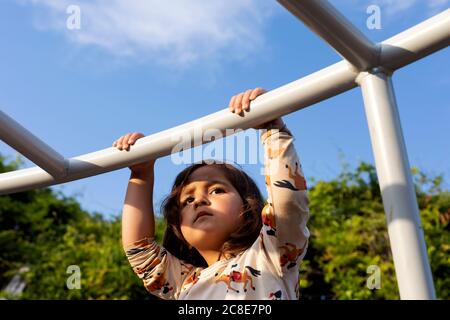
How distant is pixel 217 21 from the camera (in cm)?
184

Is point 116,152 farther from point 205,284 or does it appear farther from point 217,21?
point 217,21

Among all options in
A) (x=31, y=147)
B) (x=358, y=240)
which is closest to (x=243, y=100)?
(x=31, y=147)

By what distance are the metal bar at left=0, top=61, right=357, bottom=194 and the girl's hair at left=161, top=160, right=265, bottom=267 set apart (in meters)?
0.26

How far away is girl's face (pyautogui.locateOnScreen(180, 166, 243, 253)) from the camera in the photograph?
5.07 feet

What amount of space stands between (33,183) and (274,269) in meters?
0.74

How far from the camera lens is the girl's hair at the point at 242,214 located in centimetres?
158

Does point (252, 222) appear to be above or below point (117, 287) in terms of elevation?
below

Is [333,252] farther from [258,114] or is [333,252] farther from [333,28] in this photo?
[333,28]

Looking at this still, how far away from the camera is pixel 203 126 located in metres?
1.35

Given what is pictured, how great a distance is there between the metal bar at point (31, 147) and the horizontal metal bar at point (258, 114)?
0.03 metres

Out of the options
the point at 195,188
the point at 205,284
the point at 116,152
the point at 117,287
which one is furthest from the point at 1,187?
the point at 117,287

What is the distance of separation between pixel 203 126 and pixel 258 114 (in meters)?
0.16
